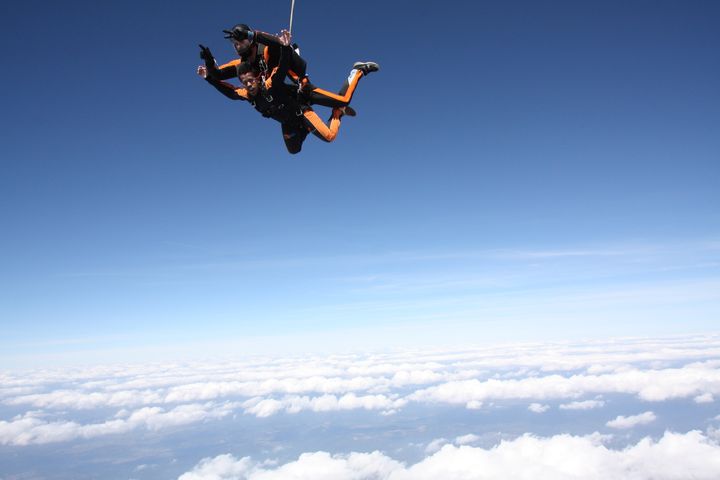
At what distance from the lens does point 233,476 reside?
178500mm

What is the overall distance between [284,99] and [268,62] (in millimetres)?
497

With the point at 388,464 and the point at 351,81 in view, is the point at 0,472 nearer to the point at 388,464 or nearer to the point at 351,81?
the point at 388,464

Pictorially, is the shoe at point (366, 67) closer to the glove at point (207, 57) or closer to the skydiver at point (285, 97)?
the skydiver at point (285, 97)

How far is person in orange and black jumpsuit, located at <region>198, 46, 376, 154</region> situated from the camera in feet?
16.6

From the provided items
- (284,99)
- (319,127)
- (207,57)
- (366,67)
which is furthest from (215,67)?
(366,67)

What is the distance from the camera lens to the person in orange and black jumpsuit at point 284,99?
5.05m

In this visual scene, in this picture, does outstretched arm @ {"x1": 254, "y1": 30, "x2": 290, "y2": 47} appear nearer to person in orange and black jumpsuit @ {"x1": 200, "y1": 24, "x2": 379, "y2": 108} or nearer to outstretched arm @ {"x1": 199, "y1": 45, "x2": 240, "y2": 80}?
person in orange and black jumpsuit @ {"x1": 200, "y1": 24, "x2": 379, "y2": 108}

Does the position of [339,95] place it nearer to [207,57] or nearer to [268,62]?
[268,62]

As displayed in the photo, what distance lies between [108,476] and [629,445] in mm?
253542

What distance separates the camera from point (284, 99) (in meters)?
5.32

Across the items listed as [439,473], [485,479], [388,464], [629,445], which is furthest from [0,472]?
[629,445]

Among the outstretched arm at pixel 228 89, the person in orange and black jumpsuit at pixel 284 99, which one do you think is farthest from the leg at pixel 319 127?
the outstretched arm at pixel 228 89

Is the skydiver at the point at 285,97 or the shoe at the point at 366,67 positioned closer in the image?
the skydiver at the point at 285,97

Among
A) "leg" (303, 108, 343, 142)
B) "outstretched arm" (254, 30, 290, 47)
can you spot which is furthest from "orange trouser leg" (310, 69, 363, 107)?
"outstretched arm" (254, 30, 290, 47)
